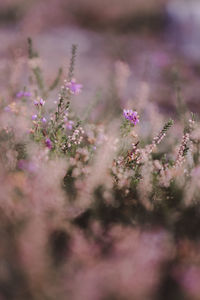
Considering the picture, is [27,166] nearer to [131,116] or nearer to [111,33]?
[131,116]

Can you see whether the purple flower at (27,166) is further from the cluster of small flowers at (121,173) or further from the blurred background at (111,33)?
the blurred background at (111,33)

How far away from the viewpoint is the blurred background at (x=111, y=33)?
804 centimetres

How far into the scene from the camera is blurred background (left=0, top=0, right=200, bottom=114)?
804 cm

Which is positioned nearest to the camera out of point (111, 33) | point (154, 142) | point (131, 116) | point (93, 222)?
point (93, 222)

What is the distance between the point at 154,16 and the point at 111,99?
10132mm

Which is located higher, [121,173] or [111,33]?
[111,33]

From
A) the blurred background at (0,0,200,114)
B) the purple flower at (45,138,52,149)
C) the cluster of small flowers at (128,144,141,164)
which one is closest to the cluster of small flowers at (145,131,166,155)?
the cluster of small flowers at (128,144,141,164)

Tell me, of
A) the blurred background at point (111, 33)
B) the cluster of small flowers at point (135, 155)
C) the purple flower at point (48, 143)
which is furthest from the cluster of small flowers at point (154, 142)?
the blurred background at point (111, 33)

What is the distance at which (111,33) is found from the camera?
11711 millimetres

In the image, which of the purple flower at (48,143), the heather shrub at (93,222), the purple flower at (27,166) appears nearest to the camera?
the heather shrub at (93,222)

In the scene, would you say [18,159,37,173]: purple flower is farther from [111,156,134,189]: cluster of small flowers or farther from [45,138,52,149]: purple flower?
[111,156,134,189]: cluster of small flowers

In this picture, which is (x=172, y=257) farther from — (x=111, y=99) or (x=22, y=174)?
(x=111, y=99)

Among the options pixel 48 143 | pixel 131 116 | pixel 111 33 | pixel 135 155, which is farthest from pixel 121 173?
pixel 111 33

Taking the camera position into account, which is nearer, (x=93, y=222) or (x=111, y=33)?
(x=93, y=222)
